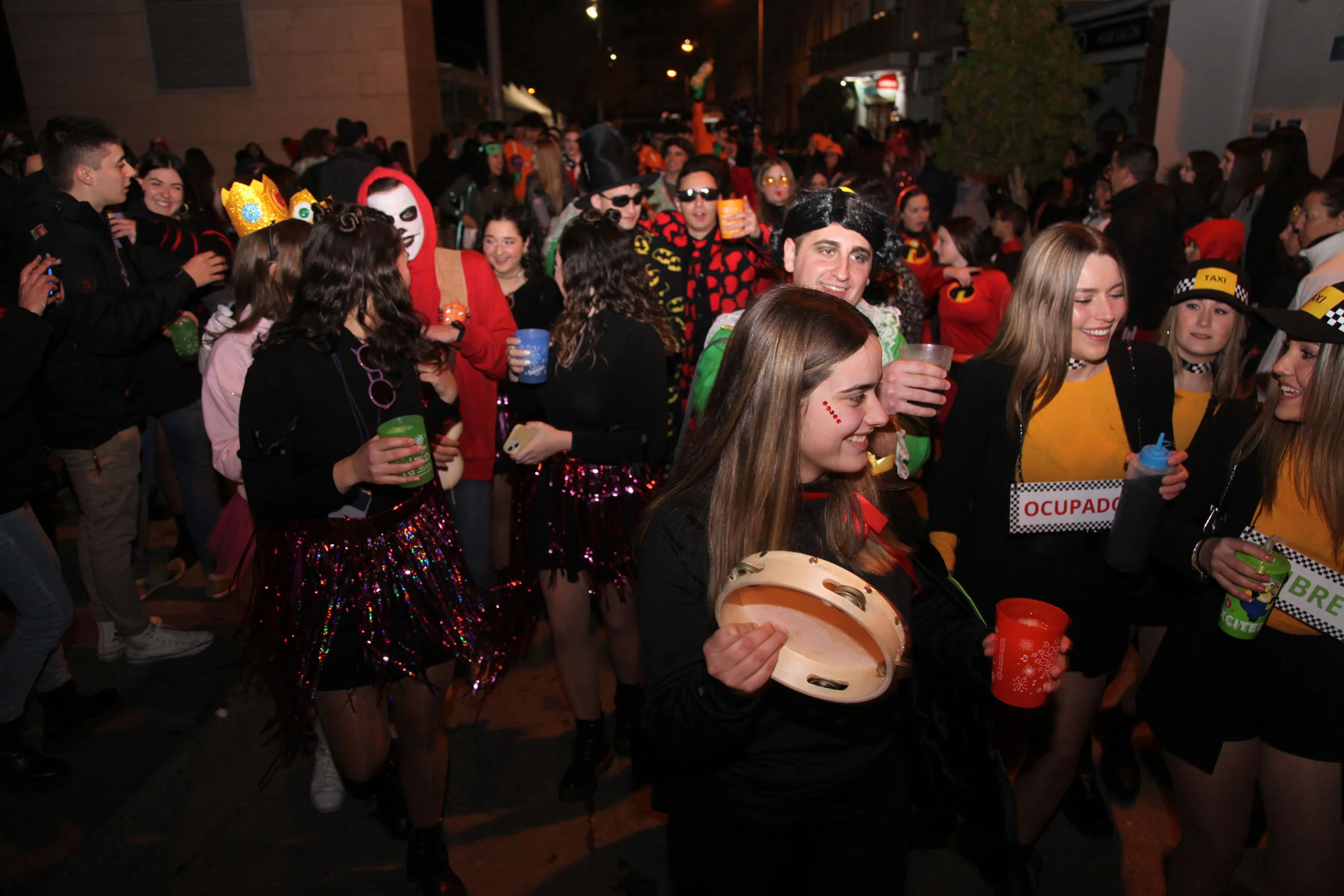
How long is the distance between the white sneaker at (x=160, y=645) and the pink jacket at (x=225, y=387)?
5.94ft

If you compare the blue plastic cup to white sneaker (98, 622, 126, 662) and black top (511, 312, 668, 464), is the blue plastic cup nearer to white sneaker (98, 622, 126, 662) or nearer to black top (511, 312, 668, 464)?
black top (511, 312, 668, 464)

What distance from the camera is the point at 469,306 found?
4270 millimetres

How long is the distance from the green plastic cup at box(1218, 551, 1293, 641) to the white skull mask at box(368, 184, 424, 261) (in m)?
3.68

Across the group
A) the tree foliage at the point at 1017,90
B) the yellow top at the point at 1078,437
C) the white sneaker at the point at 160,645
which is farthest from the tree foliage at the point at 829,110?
the yellow top at the point at 1078,437

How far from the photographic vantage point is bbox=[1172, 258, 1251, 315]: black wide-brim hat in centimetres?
293

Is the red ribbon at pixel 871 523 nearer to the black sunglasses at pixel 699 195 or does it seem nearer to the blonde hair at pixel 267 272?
the blonde hair at pixel 267 272

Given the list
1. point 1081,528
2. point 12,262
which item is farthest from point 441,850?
point 12,262

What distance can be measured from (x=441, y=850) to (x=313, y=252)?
208cm

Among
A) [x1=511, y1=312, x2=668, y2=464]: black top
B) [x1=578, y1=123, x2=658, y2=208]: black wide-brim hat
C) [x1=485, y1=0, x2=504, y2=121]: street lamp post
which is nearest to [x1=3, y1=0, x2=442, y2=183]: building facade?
[x1=485, y1=0, x2=504, y2=121]: street lamp post

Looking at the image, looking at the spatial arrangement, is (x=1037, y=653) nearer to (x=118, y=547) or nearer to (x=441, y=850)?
(x=441, y=850)

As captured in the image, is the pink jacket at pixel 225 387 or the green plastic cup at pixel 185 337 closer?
the pink jacket at pixel 225 387

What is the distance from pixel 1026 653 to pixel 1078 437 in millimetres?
1259

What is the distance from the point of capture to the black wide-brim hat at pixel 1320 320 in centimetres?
213

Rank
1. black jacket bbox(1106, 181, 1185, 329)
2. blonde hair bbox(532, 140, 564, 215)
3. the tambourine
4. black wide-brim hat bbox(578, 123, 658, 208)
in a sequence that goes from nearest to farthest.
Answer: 1. the tambourine
2. black wide-brim hat bbox(578, 123, 658, 208)
3. black jacket bbox(1106, 181, 1185, 329)
4. blonde hair bbox(532, 140, 564, 215)
